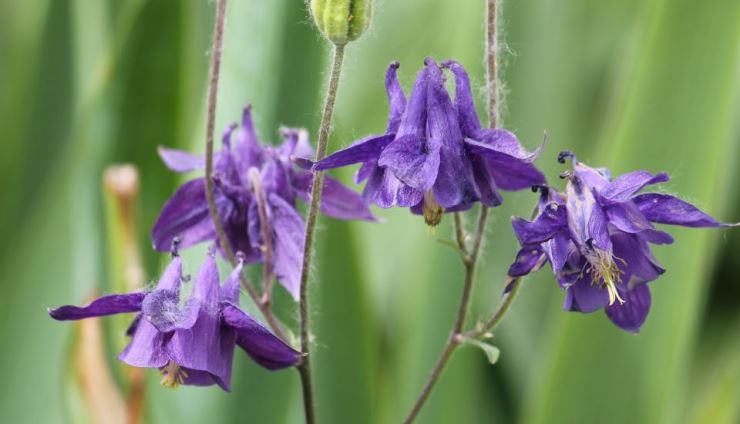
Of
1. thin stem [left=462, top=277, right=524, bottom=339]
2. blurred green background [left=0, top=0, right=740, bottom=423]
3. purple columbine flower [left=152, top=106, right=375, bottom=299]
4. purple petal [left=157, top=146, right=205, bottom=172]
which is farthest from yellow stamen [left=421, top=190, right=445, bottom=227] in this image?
blurred green background [left=0, top=0, right=740, bottom=423]

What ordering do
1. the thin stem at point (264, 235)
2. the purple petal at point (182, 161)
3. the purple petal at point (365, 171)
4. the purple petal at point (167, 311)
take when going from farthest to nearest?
the purple petal at point (182, 161)
the thin stem at point (264, 235)
the purple petal at point (365, 171)
the purple petal at point (167, 311)

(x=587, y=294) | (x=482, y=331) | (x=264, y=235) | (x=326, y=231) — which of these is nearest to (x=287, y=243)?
(x=264, y=235)

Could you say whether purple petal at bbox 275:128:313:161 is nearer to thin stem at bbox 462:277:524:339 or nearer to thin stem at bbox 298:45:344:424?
thin stem at bbox 298:45:344:424

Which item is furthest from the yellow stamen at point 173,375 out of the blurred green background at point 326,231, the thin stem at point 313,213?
the blurred green background at point 326,231

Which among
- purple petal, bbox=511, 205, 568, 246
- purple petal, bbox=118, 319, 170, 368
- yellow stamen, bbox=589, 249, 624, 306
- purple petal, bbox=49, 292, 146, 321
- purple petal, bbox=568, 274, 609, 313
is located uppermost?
purple petal, bbox=511, 205, 568, 246

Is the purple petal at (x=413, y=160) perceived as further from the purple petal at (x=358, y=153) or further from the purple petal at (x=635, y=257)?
the purple petal at (x=635, y=257)

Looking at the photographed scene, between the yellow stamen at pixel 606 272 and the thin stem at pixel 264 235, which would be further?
the thin stem at pixel 264 235
